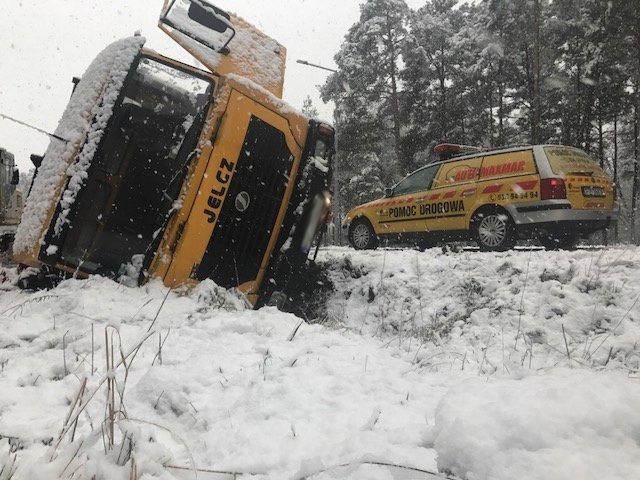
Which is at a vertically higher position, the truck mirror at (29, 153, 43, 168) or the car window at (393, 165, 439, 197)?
the car window at (393, 165, 439, 197)

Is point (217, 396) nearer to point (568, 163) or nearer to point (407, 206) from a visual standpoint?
point (568, 163)

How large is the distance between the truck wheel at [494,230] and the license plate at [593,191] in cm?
109

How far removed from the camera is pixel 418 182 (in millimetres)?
8117

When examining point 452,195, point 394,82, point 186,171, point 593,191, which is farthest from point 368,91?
point 186,171

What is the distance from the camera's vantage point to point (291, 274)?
16.1ft

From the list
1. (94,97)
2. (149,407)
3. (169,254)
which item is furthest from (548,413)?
(94,97)

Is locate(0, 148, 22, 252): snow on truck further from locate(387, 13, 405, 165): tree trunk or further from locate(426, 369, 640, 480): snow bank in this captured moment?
locate(387, 13, 405, 165): tree trunk

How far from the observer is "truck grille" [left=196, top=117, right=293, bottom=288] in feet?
14.3

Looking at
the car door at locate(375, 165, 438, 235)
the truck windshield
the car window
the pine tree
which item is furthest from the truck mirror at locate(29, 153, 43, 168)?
the pine tree

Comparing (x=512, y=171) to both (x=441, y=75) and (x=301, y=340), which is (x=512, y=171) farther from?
(x=441, y=75)

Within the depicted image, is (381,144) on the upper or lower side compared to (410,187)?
upper

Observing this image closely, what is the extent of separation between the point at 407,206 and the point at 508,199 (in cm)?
206

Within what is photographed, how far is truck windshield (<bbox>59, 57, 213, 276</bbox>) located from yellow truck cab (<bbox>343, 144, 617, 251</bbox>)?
4716 millimetres

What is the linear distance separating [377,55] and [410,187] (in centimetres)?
1651
